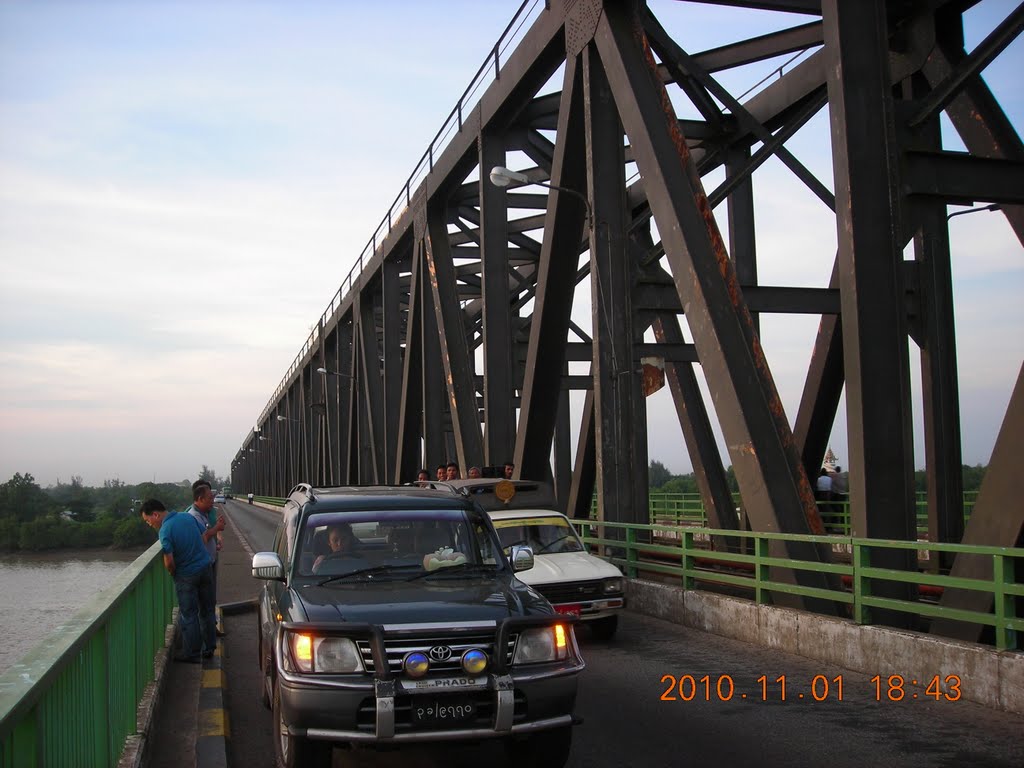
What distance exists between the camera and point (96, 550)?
7038 centimetres

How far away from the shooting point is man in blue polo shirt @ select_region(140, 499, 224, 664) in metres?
9.70

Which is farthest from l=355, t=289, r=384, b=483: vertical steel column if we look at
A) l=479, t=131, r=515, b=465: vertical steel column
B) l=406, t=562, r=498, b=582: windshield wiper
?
l=406, t=562, r=498, b=582: windshield wiper

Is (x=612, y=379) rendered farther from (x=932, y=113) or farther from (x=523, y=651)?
(x=523, y=651)

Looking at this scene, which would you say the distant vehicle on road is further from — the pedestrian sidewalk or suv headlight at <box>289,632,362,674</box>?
suv headlight at <box>289,632,362,674</box>

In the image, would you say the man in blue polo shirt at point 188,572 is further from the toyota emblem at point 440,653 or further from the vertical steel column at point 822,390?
the vertical steel column at point 822,390

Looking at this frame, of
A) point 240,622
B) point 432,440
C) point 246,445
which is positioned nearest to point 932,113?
point 240,622

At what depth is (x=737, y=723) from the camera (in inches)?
299

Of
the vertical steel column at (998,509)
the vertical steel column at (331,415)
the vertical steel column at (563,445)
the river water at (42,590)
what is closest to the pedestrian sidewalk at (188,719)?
the river water at (42,590)

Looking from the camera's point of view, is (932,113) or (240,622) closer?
(932,113)

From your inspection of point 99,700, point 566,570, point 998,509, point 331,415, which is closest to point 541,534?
point 566,570

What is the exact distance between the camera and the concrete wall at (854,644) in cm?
784

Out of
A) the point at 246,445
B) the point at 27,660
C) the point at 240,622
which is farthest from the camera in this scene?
the point at 246,445

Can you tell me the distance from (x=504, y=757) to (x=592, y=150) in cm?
1278

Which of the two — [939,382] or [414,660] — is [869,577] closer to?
[414,660]
